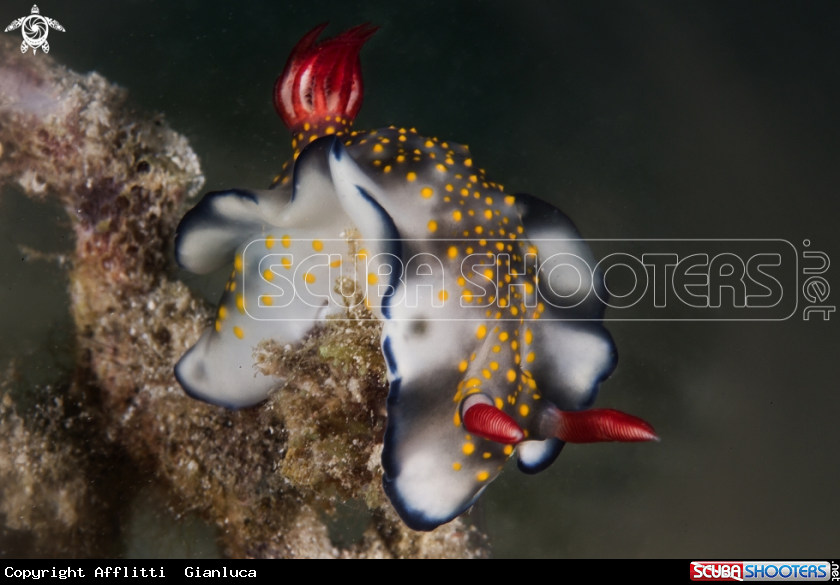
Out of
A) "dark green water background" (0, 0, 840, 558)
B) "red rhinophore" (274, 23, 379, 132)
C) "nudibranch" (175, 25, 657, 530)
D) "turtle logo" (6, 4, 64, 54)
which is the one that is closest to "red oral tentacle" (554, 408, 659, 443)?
"nudibranch" (175, 25, 657, 530)

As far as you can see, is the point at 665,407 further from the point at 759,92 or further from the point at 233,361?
the point at 233,361

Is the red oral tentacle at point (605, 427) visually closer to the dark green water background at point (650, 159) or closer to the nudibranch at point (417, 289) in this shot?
the nudibranch at point (417, 289)

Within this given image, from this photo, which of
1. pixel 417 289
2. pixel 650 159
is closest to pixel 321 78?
pixel 417 289

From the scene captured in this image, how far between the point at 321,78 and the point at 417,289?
1331 millimetres

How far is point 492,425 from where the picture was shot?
1311mm

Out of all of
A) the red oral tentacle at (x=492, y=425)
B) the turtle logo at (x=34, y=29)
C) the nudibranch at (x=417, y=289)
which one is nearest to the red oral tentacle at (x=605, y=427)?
the nudibranch at (x=417, y=289)

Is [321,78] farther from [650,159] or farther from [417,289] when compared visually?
[650,159]

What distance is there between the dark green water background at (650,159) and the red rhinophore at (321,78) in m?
0.53

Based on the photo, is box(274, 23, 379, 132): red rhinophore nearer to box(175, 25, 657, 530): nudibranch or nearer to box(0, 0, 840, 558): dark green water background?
box(175, 25, 657, 530): nudibranch

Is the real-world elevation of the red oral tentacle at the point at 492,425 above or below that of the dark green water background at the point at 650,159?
below

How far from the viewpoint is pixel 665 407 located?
2812 millimetres

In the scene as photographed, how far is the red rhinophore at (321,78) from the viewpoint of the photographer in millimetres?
2139

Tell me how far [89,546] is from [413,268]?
228 centimetres

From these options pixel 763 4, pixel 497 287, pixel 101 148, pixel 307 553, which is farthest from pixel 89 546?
pixel 763 4
